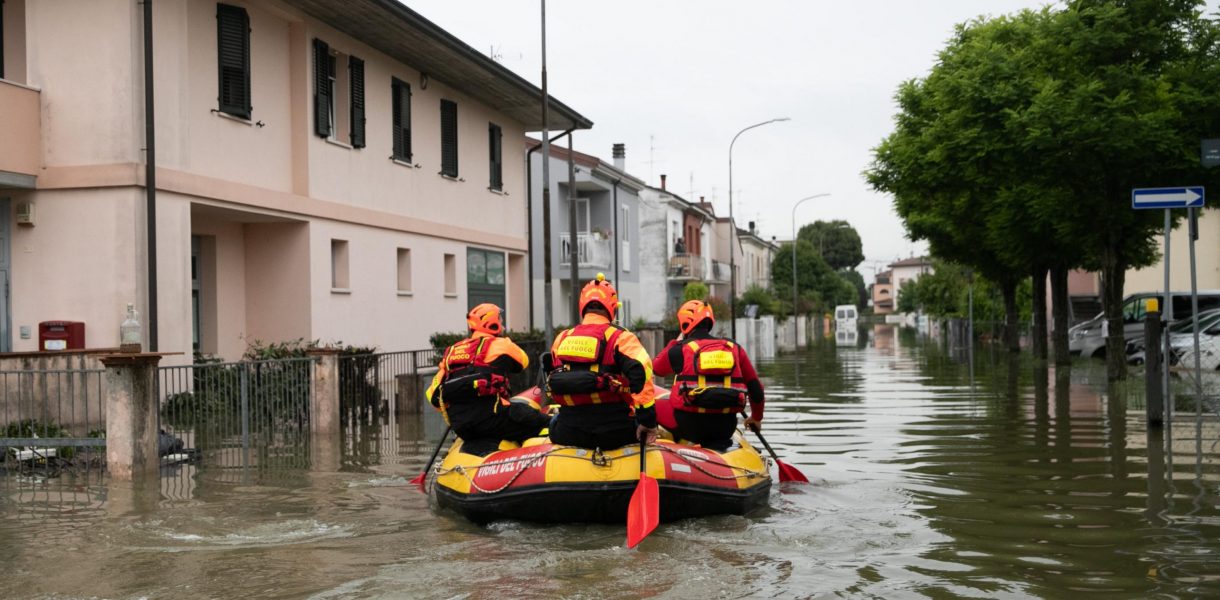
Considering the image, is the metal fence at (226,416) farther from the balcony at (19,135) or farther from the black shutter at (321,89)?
the black shutter at (321,89)

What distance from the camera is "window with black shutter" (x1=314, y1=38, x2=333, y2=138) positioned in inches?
843

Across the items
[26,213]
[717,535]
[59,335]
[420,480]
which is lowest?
[717,535]

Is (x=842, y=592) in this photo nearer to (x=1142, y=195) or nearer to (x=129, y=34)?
(x=1142, y=195)

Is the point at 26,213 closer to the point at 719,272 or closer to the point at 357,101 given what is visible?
the point at 357,101

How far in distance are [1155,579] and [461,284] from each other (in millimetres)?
22132

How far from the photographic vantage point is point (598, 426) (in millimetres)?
9562

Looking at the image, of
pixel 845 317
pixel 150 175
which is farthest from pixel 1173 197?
pixel 845 317

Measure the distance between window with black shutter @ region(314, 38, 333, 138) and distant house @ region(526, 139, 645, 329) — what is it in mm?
13975

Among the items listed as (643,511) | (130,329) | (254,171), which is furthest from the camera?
(254,171)

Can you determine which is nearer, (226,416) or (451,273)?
(226,416)

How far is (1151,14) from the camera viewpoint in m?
21.0

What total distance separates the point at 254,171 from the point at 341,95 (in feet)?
11.7

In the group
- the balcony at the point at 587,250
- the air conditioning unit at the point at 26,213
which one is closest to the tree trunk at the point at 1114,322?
the air conditioning unit at the point at 26,213

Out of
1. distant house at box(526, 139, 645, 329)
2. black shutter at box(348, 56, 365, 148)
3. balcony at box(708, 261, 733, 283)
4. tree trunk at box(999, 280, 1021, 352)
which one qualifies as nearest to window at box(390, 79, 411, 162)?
black shutter at box(348, 56, 365, 148)
